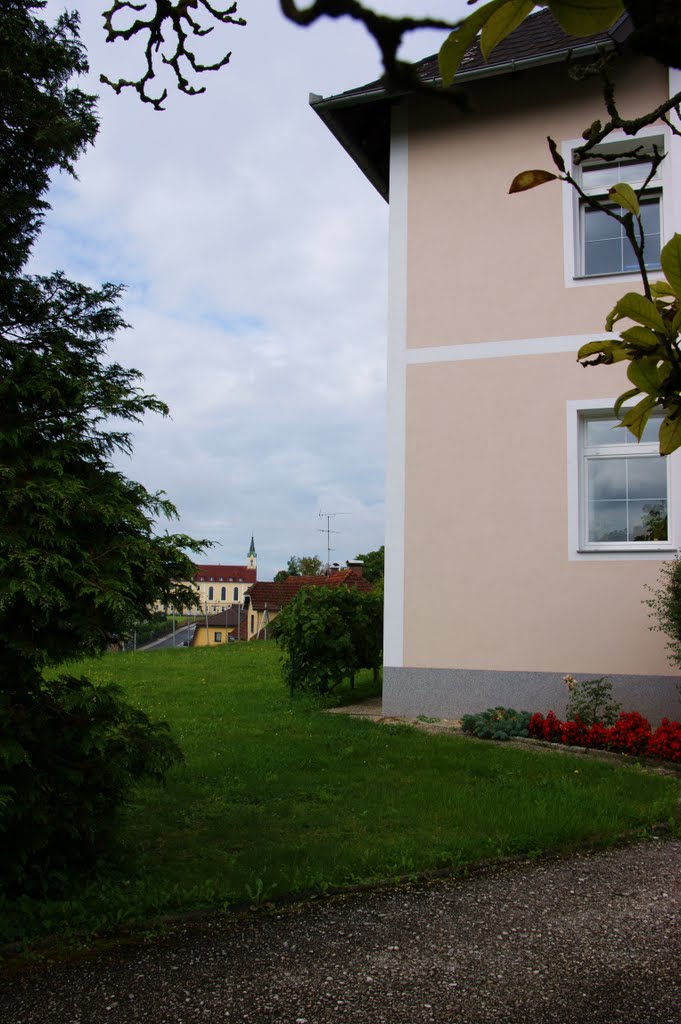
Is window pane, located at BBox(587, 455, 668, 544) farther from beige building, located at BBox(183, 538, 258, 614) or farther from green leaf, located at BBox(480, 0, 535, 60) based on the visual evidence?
beige building, located at BBox(183, 538, 258, 614)

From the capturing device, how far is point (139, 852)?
4852 mm

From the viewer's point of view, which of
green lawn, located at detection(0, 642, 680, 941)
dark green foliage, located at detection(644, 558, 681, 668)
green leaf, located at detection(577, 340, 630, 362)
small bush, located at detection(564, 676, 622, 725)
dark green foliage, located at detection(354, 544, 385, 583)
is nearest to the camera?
green leaf, located at detection(577, 340, 630, 362)

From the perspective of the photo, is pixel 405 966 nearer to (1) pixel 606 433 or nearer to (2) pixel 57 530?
(2) pixel 57 530

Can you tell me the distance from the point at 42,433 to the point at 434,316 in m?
6.74

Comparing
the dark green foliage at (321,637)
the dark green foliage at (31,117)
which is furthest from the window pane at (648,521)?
the dark green foliage at (31,117)

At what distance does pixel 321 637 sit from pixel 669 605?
4.72 metres

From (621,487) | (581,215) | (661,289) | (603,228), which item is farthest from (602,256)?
(661,289)

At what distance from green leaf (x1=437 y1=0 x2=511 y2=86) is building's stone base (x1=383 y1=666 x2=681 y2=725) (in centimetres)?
874

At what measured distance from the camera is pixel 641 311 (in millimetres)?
1069

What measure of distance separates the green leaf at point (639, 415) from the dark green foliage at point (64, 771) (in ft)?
11.0

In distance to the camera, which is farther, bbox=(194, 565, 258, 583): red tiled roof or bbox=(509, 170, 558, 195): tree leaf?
bbox=(194, 565, 258, 583): red tiled roof

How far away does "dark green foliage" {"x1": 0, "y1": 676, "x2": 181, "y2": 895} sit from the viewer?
393 centimetres

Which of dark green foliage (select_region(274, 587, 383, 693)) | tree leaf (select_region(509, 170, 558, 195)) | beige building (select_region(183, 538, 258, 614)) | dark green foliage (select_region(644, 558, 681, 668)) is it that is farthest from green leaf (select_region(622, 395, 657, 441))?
beige building (select_region(183, 538, 258, 614))

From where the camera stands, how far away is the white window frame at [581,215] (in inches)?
360
